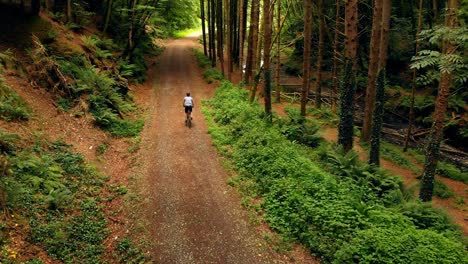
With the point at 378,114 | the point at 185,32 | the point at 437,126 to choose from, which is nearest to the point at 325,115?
the point at 378,114

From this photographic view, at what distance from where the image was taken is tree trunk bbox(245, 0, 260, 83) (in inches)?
812

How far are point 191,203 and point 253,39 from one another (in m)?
16.0

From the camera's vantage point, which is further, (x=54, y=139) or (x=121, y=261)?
(x=54, y=139)

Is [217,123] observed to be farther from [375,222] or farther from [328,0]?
[328,0]

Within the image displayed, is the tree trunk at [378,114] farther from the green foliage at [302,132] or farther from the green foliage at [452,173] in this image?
the green foliage at [452,173]

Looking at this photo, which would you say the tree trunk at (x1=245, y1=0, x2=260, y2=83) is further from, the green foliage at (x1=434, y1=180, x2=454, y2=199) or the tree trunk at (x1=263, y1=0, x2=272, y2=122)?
the green foliage at (x1=434, y1=180, x2=454, y2=199)

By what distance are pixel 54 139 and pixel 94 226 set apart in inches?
199

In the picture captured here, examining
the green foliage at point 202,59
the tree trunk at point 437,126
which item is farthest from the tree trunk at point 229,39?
the tree trunk at point 437,126

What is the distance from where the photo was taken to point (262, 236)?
976 cm

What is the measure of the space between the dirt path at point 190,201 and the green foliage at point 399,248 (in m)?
1.98

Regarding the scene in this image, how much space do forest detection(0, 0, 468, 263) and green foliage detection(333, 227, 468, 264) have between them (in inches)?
1.4

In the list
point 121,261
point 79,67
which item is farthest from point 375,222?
point 79,67

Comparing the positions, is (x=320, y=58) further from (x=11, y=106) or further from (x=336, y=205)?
(x=11, y=106)

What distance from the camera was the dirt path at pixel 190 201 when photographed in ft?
29.9
